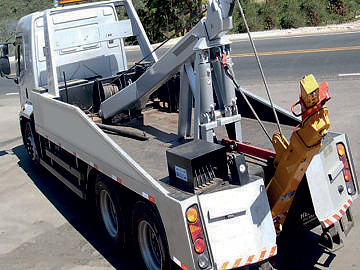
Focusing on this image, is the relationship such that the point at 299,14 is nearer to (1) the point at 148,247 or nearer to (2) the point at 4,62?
(2) the point at 4,62

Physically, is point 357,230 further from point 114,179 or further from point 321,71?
point 321,71

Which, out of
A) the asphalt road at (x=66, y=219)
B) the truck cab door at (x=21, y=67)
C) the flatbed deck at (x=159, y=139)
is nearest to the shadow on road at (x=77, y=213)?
the asphalt road at (x=66, y=219)

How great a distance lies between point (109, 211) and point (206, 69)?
2401 mm

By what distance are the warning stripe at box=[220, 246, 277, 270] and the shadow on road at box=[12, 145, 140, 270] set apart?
1.82 m

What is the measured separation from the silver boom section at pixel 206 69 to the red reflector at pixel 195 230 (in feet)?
5.40

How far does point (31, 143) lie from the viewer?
9.67 m

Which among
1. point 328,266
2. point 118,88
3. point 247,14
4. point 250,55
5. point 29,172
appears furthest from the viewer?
point 247,14

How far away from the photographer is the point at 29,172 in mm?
9883

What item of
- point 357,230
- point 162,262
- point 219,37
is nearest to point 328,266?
point 357,230

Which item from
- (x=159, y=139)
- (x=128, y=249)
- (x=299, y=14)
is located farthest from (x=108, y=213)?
(x=299, y=14)

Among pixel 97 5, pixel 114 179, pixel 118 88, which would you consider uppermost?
pixel 97 5

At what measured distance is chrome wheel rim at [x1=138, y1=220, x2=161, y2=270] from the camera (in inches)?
214

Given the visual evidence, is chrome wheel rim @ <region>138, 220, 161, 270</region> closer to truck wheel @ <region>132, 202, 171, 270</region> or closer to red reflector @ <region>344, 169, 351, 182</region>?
truck wheel @ <region>132, 202, 171, 270</region>

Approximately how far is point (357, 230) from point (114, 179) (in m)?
3.21
